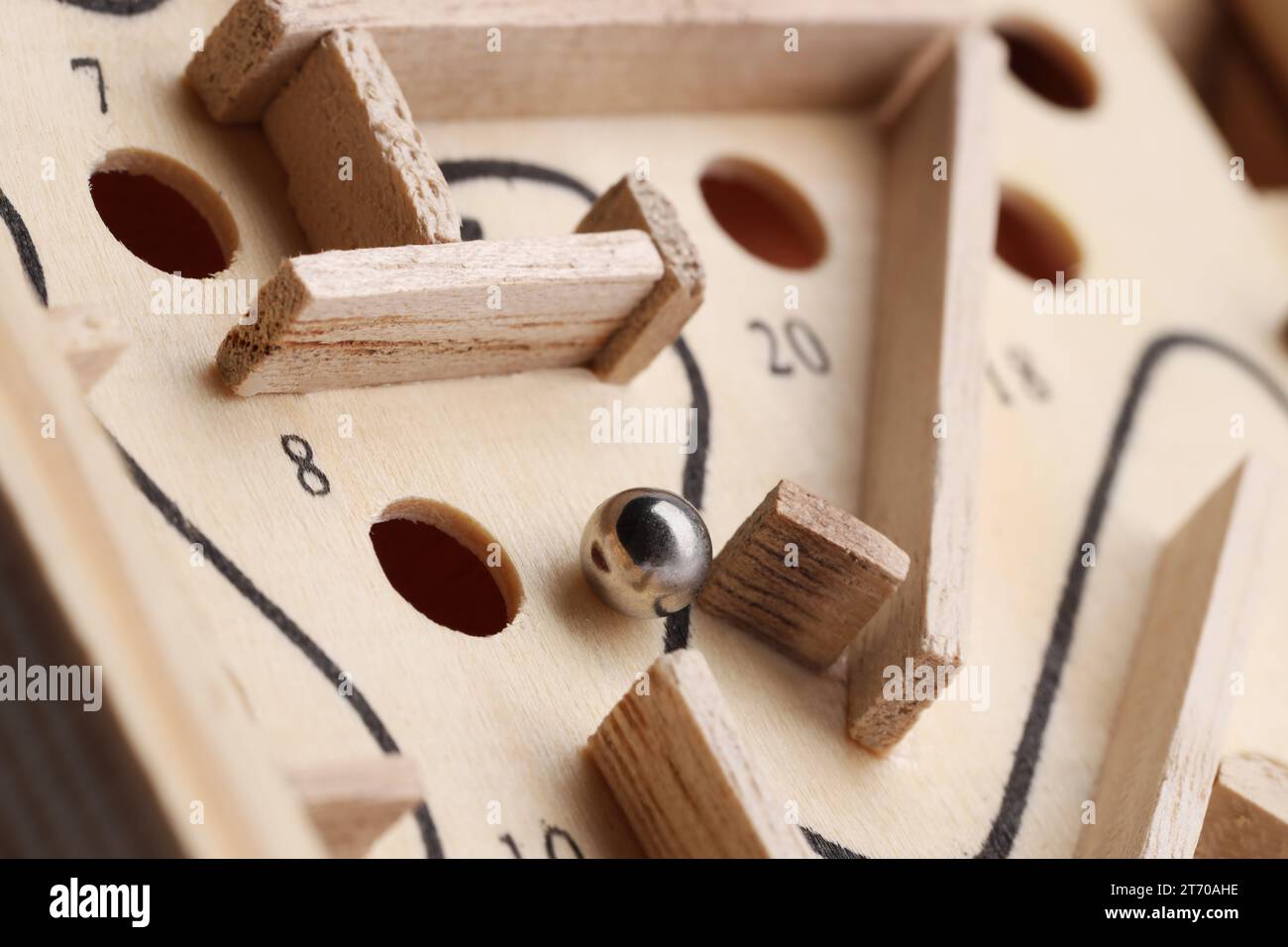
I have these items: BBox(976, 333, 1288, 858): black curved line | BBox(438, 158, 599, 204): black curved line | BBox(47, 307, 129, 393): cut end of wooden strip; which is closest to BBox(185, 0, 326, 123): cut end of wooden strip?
BBox(438, 158, 599, 204): black curved line

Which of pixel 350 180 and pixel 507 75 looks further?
pixel 507 75

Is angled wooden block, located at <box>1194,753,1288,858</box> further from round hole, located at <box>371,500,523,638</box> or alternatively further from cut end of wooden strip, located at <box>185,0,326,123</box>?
cut end of wooden strip, located at <box>185,0,326,123</box>

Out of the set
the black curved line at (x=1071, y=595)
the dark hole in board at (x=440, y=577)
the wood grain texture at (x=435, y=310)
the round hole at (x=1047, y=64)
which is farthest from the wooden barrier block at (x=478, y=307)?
the round hole at (x=1047, y=64)

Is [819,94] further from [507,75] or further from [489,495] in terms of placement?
[489,495]

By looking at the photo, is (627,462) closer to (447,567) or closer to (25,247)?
(447,567)

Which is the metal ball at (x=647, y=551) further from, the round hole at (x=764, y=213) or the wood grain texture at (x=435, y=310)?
the round hole at (x=764, y=213)
